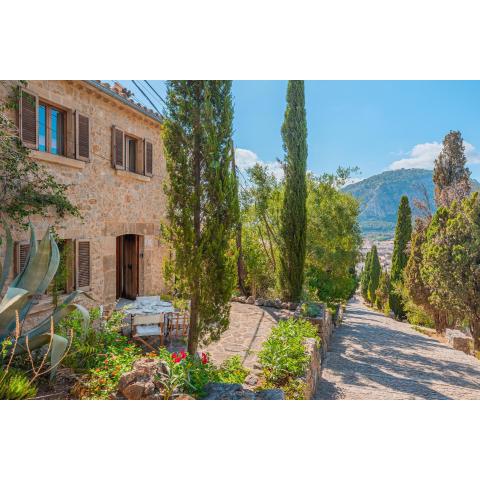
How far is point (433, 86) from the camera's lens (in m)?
3.88

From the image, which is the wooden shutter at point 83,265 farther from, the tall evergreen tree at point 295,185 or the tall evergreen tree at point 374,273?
the tall evergreen tree at point 374,273

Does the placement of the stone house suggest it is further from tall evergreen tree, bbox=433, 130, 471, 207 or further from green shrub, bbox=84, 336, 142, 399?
tall evergreen tree, bbox=433, 130, 471, 207

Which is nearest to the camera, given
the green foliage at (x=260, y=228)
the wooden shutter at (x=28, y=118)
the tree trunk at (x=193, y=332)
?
the tree trunk at (x=193, y=332)

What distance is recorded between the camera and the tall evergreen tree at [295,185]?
30.2 feet

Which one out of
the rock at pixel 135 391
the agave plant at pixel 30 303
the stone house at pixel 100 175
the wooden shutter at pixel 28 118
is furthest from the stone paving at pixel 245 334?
the wooden shutter at pixel 28 118

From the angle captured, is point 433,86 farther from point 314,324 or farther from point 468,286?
point 468,286

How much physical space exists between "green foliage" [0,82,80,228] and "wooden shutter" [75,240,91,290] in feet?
3.37

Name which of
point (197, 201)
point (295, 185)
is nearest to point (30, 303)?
point (197, 201)

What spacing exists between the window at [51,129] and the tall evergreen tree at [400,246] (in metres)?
18.3

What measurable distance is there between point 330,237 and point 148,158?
614 cm
